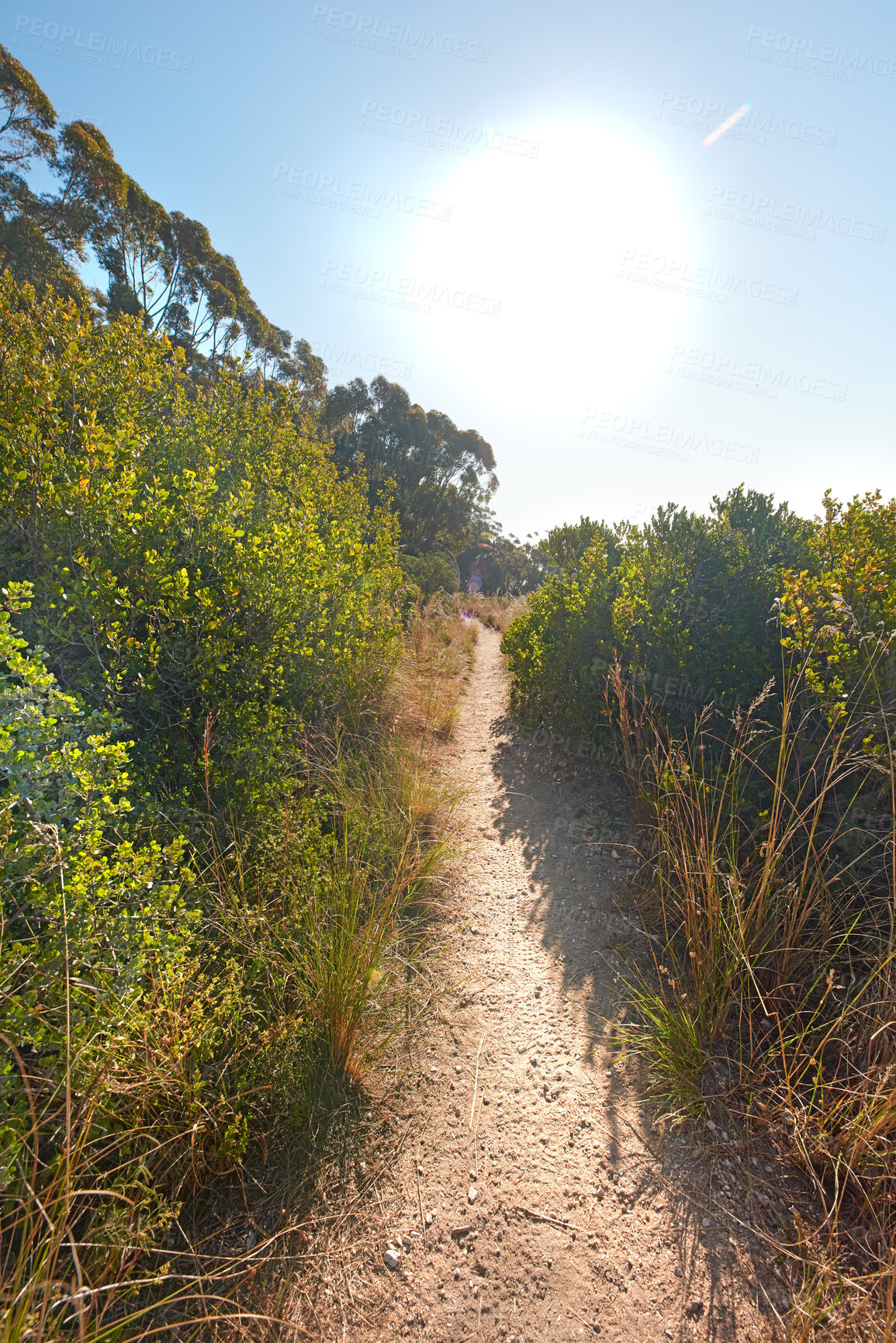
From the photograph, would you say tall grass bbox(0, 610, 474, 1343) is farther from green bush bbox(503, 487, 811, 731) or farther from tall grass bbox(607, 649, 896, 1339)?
green bush bbox(503, 487, 811, 731)

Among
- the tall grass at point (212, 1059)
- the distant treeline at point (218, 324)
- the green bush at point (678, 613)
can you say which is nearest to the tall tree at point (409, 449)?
the distant treeline at point (218, 324)

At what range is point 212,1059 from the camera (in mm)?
1810

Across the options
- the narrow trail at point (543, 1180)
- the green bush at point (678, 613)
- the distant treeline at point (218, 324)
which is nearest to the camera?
the narrow trail at point (543, 1180)

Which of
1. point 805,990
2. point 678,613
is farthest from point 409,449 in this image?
point 805,990

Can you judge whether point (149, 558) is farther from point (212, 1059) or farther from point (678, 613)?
point (678, 613)

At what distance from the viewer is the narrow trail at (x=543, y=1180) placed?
1.54 m

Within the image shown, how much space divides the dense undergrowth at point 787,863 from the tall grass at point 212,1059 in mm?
1391

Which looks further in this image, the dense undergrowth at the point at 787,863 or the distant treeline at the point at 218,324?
the distant treeline at the point at 218,324

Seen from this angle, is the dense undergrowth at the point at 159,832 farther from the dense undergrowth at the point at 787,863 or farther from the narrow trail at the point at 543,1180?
the dense undergrowth at the point at 787,863

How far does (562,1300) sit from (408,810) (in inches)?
93.9

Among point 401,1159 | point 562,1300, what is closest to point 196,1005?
point 401,1159

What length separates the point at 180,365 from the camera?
15.6 feet

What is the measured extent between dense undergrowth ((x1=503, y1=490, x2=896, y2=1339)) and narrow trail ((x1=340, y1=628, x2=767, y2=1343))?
0.21 meters

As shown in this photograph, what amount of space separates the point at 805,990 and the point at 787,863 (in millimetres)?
632
